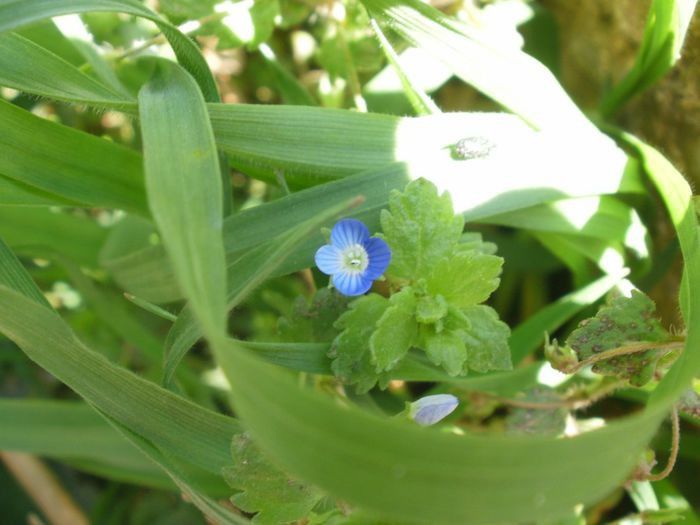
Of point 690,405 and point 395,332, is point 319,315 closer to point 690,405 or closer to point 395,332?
point 395,332

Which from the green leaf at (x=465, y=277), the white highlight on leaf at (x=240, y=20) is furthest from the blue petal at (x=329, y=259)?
the white highlight on leaf at (x=240, y=20)

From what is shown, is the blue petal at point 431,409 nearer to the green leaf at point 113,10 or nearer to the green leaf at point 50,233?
the green leaf at point 113,10

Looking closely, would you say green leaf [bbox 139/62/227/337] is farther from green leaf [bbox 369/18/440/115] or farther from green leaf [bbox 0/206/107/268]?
green leaf [bbox 0/206/107/268]

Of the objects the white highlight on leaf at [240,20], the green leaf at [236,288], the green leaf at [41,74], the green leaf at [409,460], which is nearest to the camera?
the green leaf at [409,460]

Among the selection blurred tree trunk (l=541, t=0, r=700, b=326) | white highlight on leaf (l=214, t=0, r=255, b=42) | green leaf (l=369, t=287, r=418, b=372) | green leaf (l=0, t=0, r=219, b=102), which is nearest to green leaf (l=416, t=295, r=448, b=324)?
green leaf (l=369, t=287, r=418, b=372)

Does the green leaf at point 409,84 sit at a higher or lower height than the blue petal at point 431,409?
higher

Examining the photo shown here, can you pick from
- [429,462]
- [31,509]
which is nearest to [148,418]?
[429,462]
